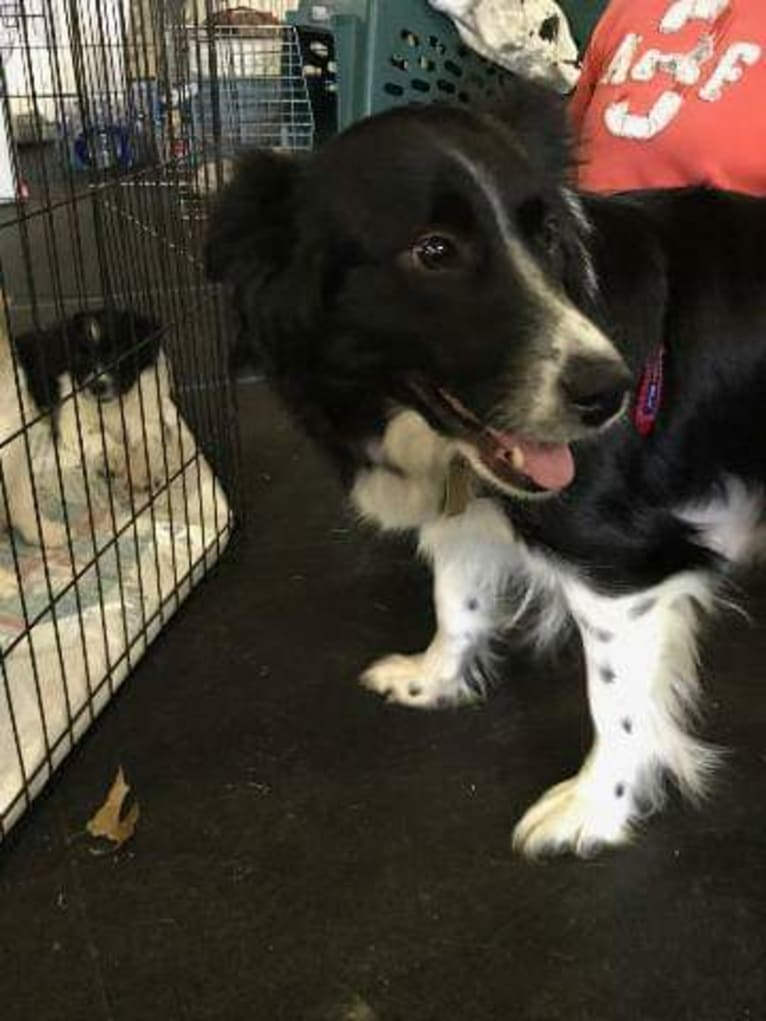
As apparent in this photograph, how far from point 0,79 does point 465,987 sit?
4.10 ft

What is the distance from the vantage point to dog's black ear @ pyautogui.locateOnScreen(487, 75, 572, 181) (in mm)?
1309

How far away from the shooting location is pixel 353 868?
4.62 feet

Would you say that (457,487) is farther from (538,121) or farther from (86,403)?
(86,403)

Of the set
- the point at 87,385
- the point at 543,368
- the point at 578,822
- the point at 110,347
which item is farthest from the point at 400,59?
the point at 578,822

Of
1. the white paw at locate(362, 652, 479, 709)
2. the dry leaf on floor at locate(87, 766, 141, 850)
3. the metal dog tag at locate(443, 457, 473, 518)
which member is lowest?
the white paw at locate(362, 652, 479, 709)

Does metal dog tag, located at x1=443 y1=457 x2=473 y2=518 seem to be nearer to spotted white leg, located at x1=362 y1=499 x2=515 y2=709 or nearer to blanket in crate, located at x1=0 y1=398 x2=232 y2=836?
spotted white leg, located at x1=362 y1=499 x2=515 y2=709

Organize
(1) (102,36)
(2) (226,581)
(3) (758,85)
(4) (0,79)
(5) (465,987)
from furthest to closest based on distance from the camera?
(2) (226,581), (1) (102,36), (3) (758,85), (4) (0,79), (5) (465,987)

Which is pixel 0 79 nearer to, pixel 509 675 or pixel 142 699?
pixel 142 699

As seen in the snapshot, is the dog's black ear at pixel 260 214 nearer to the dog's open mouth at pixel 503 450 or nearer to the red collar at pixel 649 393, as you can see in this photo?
the dog's open mouth at pixel 503 450

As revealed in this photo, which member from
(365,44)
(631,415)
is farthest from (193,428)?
(631,415)

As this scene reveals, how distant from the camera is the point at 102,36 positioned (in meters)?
1.86

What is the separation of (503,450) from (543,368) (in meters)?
0.14

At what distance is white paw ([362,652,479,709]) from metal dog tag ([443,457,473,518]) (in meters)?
0.44

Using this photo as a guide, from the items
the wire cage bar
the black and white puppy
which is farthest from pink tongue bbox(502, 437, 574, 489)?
the black and white puppy
